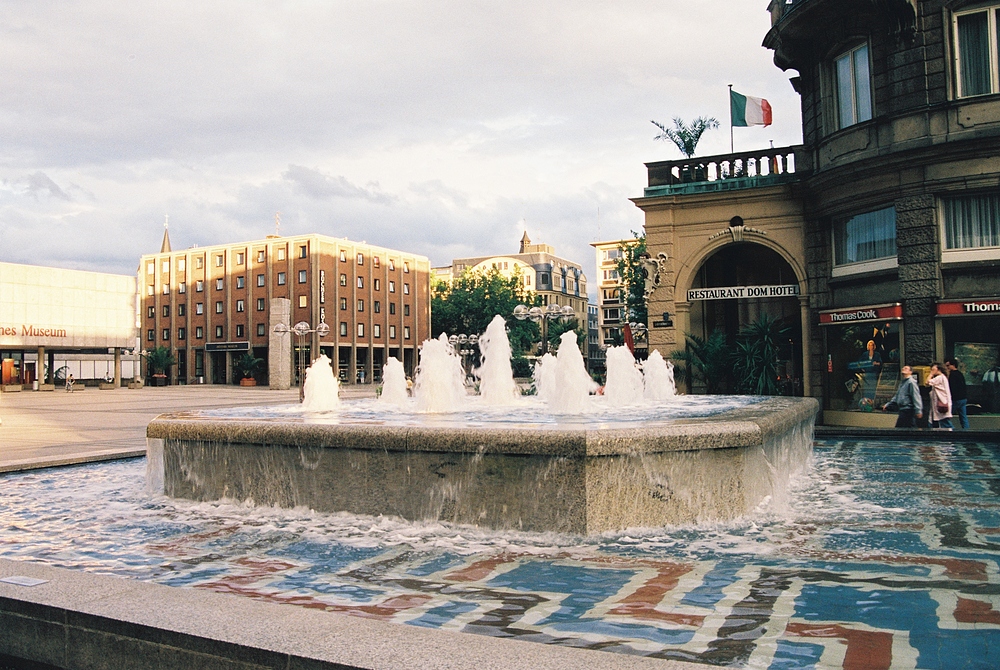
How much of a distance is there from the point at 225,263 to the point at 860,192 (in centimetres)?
6969

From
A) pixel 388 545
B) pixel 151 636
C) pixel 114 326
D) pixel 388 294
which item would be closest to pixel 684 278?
pixel 388 545

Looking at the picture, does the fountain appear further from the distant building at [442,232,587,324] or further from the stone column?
the distant building at [442,232,587,324]

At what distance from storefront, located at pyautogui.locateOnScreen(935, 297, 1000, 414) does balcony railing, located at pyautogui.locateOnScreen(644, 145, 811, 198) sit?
5.71 meters

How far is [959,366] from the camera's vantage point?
17.7 metres

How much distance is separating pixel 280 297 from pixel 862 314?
6075cm

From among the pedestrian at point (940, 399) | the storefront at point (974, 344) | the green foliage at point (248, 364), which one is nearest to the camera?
the pedestrian at point (940, 399)

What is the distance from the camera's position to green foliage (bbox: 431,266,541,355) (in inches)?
3216

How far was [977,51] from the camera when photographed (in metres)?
17.6

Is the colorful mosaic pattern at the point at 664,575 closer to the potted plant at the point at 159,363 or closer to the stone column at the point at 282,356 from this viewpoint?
the stone column at the point at 282,356

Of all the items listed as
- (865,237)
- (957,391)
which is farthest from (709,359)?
(957,391)

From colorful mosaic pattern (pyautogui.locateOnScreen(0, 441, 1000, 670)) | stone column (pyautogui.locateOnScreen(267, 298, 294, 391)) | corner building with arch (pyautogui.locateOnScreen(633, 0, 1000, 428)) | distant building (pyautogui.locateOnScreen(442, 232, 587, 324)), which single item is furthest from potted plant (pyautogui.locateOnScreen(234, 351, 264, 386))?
colorful mosaic pattern (pyautogui.locateOnScreen(0, 441, 1000, 670))

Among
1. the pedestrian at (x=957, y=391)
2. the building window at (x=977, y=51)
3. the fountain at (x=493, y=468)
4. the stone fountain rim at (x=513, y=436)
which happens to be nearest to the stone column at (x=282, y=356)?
the building window at (x=977, y=51)

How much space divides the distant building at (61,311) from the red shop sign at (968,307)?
5453cm

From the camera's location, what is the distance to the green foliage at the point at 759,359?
21.0 m
